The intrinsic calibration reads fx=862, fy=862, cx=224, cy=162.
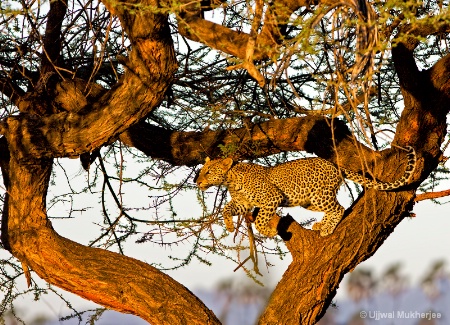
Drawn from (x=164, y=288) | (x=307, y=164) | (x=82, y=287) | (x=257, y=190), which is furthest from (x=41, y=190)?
(x=307, y=164)

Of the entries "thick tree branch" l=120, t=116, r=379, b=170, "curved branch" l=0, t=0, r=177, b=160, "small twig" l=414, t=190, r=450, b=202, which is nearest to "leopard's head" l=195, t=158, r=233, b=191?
"thick tree branch" l=120, t=116, r=379, b=170

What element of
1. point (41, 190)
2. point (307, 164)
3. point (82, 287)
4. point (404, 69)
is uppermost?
point (404, 69)

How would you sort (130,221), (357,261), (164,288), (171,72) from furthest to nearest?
(130,221) < (357,261) < (164,288) < (171,72)

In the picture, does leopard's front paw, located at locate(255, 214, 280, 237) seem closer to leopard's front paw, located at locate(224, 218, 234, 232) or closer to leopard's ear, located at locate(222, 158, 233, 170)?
leopard's front paw, located at locate(224, 218, 234, 232)

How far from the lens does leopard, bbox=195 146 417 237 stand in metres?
5.20

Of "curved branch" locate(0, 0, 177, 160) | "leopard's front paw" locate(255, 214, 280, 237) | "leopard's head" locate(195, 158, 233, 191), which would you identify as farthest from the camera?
"leopard's head" locate(195, 158, 233, 191)

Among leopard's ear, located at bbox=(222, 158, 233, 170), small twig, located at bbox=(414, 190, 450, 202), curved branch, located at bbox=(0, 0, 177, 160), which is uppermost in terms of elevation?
small twig, located at bbox=(414, 190, 450, 202)

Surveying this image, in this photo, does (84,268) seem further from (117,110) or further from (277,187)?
(277,187)

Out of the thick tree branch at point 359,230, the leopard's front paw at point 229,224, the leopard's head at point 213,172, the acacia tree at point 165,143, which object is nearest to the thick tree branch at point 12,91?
the acacia tree at point 165,143

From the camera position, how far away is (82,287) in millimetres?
4805

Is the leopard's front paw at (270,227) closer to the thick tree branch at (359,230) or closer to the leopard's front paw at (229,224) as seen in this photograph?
the thick tree branch at (359,230)

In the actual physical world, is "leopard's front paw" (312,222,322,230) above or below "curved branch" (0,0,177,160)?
above

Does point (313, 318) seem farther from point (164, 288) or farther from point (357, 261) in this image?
point (164, 288)

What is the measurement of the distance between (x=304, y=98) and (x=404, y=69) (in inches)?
48.5
